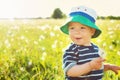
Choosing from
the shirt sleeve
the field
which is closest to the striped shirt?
the shirt sleeve

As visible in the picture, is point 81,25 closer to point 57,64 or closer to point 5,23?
point 57,64

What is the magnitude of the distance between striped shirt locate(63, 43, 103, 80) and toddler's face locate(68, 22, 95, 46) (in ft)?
0.12

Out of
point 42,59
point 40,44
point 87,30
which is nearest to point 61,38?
point 40,44

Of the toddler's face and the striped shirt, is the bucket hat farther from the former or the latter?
the striped shirt

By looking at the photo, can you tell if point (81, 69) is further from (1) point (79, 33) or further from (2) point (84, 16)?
(2) point (84, 16)

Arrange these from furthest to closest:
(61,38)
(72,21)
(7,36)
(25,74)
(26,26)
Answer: (26,26), (7,36), (61,38), (25,74), (72,21)

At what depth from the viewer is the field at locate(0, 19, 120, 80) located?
2938 mm

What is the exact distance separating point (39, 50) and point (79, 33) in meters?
0.78

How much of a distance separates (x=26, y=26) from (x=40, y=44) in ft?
2.86

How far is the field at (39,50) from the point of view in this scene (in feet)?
9.64

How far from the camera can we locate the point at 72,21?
2.54 metres

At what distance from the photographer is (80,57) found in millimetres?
2539

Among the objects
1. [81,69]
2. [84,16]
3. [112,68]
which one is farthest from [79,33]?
[112,68]

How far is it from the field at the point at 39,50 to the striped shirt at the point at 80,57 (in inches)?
10.8
